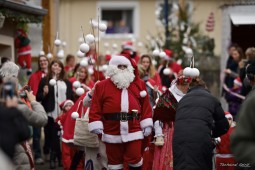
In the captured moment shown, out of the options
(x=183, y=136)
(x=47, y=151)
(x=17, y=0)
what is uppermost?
(x=17, y=0)

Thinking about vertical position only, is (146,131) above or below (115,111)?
below

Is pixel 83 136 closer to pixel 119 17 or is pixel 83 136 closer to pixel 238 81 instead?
pixel 238 81

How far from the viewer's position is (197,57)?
24.6 metres

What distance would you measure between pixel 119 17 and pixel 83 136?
27319mm

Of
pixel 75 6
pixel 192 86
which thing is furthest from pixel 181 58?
pixel 75 6

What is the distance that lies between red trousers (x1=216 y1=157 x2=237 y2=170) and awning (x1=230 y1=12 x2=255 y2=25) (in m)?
8.70

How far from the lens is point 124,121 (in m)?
11.6

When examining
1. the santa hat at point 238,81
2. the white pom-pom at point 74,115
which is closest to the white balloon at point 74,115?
the white pom-pom at point 74,115

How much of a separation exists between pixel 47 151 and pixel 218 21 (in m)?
21.8

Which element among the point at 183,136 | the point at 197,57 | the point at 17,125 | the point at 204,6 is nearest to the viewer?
the point at 17,125

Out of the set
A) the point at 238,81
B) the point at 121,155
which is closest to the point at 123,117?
the point at 121,155

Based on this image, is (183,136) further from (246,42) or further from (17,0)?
(246,42)

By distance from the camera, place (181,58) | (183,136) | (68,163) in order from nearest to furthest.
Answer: (183,136), (68,163), (181,58)

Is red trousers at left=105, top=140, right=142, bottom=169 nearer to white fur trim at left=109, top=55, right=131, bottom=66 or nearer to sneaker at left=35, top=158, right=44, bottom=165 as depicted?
white fur trim at left=109, top=55, right=131, bottom=66
